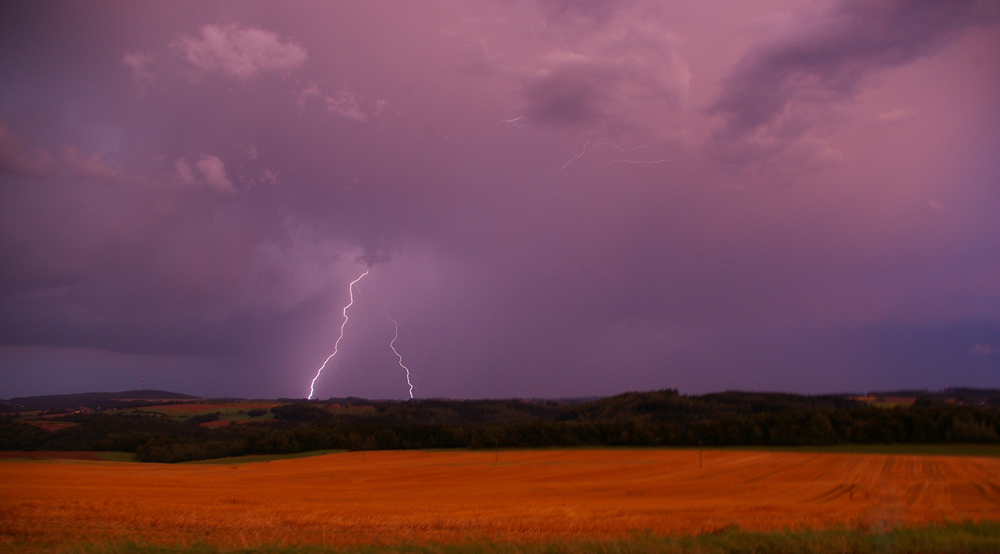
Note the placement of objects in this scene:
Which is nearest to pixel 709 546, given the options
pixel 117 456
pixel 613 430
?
pixel 613 430

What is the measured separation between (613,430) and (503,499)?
46081mm

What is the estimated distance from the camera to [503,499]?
27.4 metres

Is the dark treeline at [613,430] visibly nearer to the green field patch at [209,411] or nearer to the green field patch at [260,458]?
the green field patch at [260,458]

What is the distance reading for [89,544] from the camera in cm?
1365

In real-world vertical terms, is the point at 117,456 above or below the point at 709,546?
below

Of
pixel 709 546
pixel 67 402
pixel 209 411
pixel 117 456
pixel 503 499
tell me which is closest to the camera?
pixel 709 546

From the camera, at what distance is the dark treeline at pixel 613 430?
194 feet

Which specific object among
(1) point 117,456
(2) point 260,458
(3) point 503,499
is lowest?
(2) point 260,458

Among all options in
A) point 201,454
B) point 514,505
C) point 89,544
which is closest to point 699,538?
point 514,505

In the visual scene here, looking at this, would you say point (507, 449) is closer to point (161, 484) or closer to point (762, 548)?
point (161, 484)

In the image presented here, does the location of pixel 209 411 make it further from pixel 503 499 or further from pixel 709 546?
pixel 709 546

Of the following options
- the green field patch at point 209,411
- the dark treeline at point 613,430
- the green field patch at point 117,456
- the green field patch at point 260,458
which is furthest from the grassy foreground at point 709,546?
the green field patch at point 209,411

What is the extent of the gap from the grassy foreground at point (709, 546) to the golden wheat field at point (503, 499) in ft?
4.51

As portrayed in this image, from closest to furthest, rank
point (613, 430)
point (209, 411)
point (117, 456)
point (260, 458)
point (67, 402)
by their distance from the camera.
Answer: point (117, 456) < point (260, 458) < point (613, 430) < point (67, 402) < point (209, 411)
